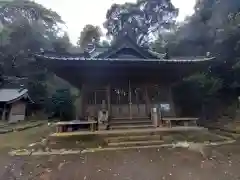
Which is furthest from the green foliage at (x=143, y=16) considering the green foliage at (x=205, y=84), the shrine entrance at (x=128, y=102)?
the shrine entrance at (x=128, y=102)

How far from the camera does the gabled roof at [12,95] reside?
76.8 feet

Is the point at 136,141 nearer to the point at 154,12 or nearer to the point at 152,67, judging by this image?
the point at 152,67

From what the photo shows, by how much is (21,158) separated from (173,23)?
3566 cm

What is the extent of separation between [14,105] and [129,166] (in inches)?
888

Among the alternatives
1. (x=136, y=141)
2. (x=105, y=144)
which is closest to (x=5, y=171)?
(x=105, y=144)

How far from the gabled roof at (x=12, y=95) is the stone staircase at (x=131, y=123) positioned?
17.7 meters

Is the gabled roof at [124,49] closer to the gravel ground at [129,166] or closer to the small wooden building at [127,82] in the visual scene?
the small wooden building at [127,82]

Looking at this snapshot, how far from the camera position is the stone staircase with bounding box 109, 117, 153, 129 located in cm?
966

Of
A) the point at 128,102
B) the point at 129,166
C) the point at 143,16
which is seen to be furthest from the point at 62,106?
the point at 143,16

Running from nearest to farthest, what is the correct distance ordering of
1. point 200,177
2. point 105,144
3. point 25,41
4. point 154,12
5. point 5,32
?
point 200,177, point 105,144, point 25,41, point 5,32, point 154,12

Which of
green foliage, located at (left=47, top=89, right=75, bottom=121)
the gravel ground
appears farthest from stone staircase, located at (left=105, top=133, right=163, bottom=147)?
green foliage, located at (left=47, top=89, right=75, bottom=121)

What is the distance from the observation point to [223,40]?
61.8 ft

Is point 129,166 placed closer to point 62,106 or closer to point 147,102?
point 147,102

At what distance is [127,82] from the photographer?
11.6 meters
